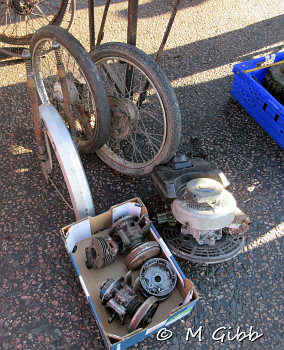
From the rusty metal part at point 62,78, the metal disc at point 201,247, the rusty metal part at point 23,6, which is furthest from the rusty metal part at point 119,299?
the rusty metal part at point 23,6

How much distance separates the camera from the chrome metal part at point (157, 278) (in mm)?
1817

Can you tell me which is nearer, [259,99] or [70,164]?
[70,164]

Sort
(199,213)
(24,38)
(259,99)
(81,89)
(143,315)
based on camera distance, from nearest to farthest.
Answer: (143,315), (199,213), (81,89), (259,99), (24,38)

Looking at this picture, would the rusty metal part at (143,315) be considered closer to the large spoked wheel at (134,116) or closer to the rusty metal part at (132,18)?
the large spoked wheel at (134,116)

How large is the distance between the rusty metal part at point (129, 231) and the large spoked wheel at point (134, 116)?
0.42m

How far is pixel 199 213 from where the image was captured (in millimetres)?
1863

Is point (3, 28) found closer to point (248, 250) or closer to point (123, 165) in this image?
point (123, 165)

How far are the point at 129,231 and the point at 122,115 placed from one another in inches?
30.2

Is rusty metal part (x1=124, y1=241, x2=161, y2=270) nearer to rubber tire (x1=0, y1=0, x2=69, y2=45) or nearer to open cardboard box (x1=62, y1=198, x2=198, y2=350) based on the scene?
open cardboard box (x1=62, y1=198, x2=198, y2=350)

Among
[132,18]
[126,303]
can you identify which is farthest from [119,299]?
[132,18]

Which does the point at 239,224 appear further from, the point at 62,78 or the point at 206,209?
the point at 62,78

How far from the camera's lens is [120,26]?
A: 4039 mm

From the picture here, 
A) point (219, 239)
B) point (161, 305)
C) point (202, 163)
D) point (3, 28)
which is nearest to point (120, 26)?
point (3, 28)

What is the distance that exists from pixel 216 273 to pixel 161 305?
41 centimetres
